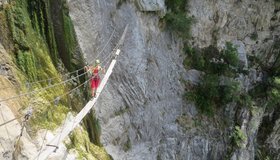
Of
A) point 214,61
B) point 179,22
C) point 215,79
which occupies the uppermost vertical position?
point 179,22

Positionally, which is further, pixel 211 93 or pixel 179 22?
pixel 211 93

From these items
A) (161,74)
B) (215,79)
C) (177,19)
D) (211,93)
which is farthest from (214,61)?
(161,74)

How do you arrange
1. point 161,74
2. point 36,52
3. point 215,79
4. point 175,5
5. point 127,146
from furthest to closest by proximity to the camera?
1. point 215,79
2. point 175,5
3. point 161,74
4. point 127,146
5. point 36,52

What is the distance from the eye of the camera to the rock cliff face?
45.1 ft

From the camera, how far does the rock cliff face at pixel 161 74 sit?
13.8 meters

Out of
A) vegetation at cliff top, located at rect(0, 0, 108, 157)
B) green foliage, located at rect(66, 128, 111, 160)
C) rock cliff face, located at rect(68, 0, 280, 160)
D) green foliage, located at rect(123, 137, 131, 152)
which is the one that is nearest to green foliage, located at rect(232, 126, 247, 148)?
rock cliff face, located at rect(68, 0, 280, 160)

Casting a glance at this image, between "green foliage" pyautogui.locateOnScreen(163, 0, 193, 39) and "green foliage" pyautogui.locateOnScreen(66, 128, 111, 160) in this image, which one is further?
"green foliage" pyautogui.locateOnScreen(163, 0, 193, 39)

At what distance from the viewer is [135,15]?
49.4ft

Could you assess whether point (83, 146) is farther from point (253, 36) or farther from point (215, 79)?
point (253, 36)

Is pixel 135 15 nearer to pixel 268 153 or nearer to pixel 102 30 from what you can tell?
pixel 102 30

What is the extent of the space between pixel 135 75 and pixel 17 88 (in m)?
6.42

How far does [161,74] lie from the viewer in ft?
54.2

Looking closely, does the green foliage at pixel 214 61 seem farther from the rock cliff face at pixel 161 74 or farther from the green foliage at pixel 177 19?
the green foliage at pixel 177 19

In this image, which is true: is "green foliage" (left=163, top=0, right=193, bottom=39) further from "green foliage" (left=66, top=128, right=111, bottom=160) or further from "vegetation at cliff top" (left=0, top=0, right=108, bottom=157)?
"green foliage" (left=66, top=128, right=111, bottom=160)
